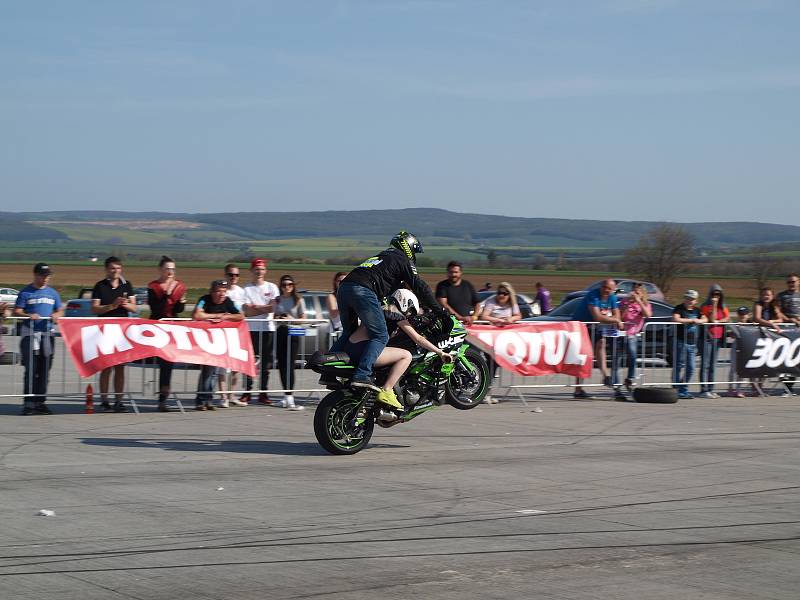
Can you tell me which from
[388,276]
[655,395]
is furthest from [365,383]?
[655,395]

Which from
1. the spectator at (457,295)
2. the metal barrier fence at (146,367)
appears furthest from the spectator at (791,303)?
the metal barrier fence at (146,367)

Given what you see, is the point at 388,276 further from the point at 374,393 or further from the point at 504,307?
the point at 504,307

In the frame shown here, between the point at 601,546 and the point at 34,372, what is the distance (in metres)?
8.91

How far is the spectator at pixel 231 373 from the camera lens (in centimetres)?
1463

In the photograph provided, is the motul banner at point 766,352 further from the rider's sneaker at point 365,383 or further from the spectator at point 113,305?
the spectator at point 113,305

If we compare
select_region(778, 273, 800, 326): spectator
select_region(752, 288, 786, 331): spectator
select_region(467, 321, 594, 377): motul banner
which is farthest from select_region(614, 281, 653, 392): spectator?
select_region(778, 273, 800, 326): spectator

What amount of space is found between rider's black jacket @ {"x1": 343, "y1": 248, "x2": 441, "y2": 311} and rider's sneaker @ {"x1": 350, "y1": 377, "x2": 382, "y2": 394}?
33.2 inches

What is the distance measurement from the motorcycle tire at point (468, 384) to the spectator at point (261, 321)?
2976 millimetres

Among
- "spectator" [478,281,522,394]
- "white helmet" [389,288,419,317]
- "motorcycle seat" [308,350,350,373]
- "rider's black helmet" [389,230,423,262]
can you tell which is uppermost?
"rider's black helmet" [389,230,423,262]

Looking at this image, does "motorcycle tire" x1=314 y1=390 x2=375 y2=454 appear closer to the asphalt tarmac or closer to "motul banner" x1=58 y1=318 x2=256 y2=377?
the asphalt tarmac

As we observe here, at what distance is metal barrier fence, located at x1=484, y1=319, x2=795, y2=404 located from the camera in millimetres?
16531

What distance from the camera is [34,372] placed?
1356 centimetres

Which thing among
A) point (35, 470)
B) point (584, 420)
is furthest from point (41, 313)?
point (584, 420)

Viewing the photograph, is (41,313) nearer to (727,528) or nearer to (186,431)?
(186,431)
